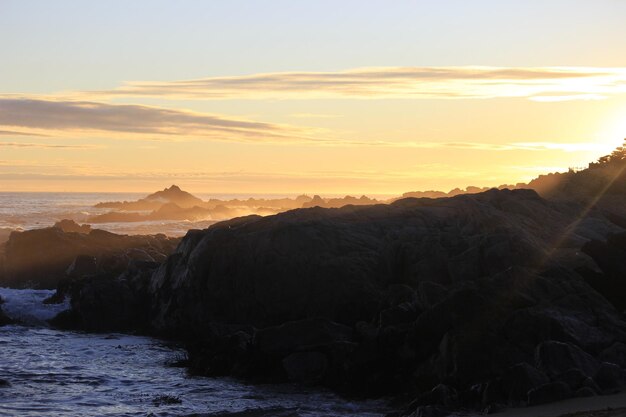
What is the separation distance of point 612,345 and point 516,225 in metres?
12.6

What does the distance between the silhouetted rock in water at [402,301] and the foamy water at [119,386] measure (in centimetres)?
107

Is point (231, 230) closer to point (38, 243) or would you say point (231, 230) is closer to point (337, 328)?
point (337, 328)

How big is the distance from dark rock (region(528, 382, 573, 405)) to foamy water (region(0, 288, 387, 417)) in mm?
3881

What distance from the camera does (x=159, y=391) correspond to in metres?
25.0

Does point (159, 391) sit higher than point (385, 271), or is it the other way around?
point (385, 271)

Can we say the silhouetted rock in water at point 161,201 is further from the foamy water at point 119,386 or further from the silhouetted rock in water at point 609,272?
the silhouetted rock in water at point 609,272

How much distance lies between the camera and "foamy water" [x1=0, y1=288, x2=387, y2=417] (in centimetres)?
2280

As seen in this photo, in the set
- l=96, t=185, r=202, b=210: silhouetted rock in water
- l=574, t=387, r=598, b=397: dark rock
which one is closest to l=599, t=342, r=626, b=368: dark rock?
l=574, t=387, r=598, b=397: dark rock

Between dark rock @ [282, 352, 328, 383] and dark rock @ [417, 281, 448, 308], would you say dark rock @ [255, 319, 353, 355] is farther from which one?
dark rock @ [417, 281, 448, 308]

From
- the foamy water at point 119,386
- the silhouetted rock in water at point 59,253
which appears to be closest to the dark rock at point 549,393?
the foamy water at point 119,386

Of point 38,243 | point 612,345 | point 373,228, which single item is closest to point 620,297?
point 612,345

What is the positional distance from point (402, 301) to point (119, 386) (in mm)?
8892

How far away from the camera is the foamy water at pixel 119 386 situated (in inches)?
898

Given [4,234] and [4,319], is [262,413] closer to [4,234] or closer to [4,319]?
[4,319]
